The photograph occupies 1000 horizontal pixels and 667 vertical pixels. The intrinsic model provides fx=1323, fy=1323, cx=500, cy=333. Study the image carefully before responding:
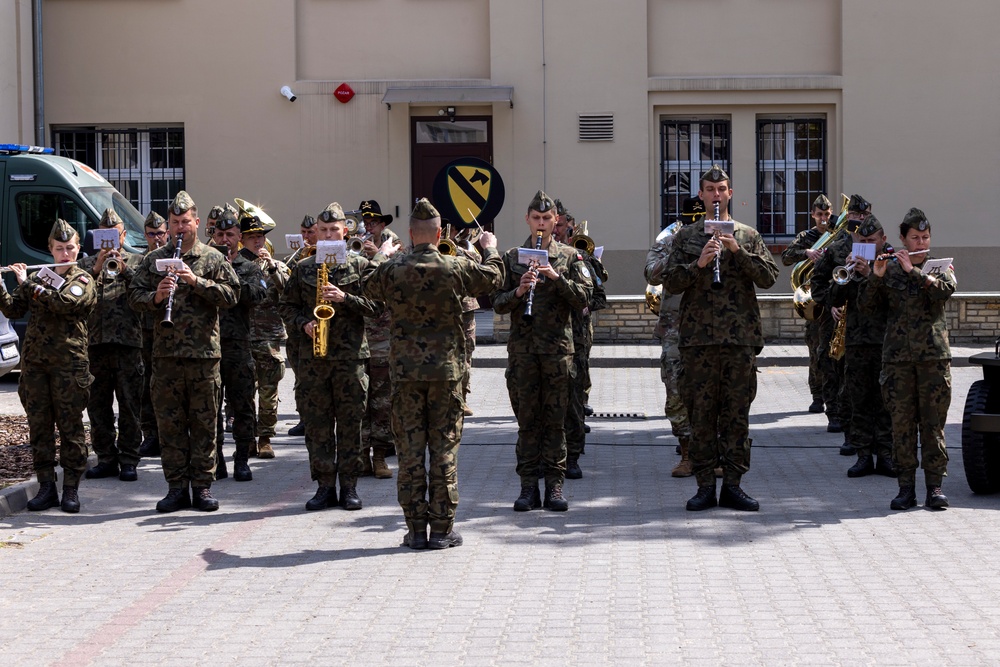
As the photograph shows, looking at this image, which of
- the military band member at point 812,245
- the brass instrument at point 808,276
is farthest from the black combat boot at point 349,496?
the military band member at point 812,245

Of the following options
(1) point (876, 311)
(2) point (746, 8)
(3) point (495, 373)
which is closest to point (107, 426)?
(1) point (876, 311)

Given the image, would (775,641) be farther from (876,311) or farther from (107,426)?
(107,426)

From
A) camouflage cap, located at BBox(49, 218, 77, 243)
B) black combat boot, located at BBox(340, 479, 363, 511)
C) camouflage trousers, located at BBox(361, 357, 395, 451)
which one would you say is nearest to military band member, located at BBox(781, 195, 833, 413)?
camouflage trousers, located at BBox(361, 357, 395, 451)

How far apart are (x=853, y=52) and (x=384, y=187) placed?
8.03 metres

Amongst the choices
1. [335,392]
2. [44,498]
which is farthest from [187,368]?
[44,498]

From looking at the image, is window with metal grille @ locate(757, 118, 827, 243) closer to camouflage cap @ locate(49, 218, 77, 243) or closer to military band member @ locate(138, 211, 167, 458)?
military band member @ locate(138, 211, 167, 458)

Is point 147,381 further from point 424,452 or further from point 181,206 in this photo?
point 424,452

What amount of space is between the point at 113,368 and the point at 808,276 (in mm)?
6390

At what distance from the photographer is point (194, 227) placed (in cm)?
912

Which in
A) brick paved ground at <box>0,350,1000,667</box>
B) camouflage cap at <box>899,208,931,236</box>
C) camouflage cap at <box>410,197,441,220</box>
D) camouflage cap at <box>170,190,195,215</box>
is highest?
camouflage cap at <box>170,190,195,215</box>

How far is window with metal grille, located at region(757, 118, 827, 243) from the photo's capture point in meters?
22.3

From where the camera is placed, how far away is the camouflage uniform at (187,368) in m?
8.85

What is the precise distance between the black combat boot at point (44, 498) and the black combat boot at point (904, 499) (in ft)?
18.6

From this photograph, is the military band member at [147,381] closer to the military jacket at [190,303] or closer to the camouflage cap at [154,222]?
the camouflage cap at [154,222]
